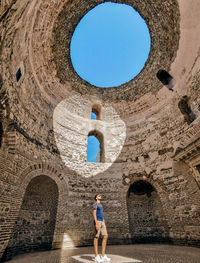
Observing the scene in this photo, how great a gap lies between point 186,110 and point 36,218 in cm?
744

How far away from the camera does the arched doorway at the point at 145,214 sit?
571 cm

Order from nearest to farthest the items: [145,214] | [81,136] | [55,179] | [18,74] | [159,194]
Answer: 1. [18,74]
2. [55,179]
3. [159,194]
4. [145,214]
5. [81,136]

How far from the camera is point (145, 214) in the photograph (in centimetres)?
629

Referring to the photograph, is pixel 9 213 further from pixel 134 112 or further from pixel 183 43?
A: pixel 183 43

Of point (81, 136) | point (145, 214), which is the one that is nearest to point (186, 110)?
point (145, 214)

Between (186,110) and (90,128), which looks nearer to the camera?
(186,110)

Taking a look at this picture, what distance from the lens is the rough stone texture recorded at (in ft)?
14.9

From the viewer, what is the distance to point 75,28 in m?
8.16

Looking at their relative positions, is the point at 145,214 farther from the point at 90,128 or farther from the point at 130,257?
the point at 90,128

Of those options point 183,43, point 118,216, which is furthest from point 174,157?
point 183,43

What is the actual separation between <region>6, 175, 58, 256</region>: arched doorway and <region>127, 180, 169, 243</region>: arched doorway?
10.3ft

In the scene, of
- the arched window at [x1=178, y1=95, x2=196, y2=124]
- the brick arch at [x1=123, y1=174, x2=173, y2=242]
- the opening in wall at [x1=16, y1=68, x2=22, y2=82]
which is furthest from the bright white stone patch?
the arched window at [x1=178, y1=95, x2=196, y2=124]

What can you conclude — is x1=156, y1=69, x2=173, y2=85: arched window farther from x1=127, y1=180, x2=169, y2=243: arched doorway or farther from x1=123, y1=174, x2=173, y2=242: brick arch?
x1=127, y1=180, x2=169, y2=243: arched doorway

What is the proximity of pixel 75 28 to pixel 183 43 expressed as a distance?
569 centimetres
